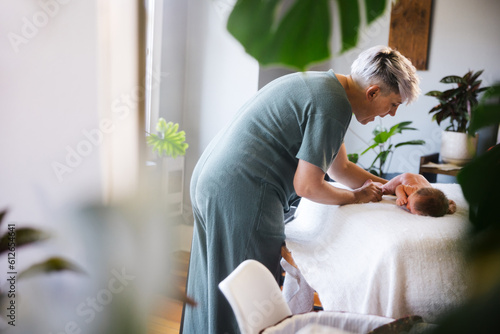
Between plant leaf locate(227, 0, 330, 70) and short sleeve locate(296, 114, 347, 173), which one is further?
short sleeve locate(296, 114, 347, 173)

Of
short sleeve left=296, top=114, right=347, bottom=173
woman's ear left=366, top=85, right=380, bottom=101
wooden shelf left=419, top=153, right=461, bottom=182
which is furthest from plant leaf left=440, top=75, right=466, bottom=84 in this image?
short sleeve left=296, top=114, right=347, bottom=173

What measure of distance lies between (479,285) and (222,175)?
1.36 metres

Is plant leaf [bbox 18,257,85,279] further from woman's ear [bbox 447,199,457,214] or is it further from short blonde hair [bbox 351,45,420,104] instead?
woman's ear [bbox 447,199,457,214]

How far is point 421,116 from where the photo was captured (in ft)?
11.7

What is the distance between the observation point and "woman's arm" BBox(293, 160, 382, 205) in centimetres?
150

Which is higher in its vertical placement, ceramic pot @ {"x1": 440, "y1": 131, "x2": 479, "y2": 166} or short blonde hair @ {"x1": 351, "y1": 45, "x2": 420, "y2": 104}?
short blonde hair @ {"x1": 351, "y1": 45, "x2": 420, "y2": 104}

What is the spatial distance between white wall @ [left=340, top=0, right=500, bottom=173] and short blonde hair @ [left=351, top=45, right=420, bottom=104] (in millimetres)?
1827

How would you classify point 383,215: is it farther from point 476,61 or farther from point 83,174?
point 476,61

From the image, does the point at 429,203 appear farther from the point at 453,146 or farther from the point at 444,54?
the point at 444,54

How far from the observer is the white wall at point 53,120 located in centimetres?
31

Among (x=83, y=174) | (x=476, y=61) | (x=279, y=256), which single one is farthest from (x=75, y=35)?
(x=476, y=61)

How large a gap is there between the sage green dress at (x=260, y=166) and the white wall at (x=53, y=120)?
1.13m

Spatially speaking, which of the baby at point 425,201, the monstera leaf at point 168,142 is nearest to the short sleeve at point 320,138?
the baby at point 425,201

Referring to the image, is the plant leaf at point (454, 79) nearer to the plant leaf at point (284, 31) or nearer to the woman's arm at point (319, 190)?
the woman's arm at point (319, 190)
